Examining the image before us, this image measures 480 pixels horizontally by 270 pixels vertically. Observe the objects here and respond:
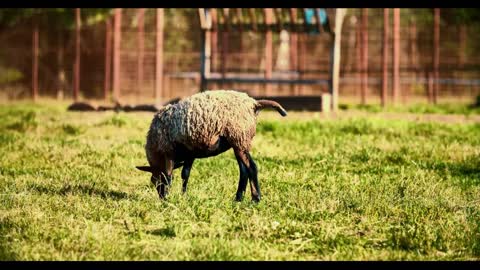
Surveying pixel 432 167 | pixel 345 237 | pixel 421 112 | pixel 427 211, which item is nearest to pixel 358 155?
pixel 432 167

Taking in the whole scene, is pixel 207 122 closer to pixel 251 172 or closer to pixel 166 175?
pixel 251 172

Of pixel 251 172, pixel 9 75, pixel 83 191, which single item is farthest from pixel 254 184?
pixel 9 75

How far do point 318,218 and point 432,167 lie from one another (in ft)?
11.9

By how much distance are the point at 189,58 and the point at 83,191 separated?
20.4 m

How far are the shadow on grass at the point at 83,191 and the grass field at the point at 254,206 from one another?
0.02m

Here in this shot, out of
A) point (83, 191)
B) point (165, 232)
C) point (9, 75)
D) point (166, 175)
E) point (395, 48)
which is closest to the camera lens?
point (165, 232)

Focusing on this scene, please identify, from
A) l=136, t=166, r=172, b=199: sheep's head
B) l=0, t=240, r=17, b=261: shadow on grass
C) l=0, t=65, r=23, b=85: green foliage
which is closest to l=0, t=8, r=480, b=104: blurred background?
l=0, t=65, r=23, b=85: green foliage

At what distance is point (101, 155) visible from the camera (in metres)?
11.1

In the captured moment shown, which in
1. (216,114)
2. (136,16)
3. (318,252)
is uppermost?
(136,16)

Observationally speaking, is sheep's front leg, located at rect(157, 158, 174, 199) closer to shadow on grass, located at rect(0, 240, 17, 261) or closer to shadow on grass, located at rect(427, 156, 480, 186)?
shadow on grass, located at rect(0, 240, 17, 261)

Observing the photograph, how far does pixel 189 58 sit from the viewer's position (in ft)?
93.0

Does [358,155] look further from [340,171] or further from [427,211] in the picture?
[427,211]

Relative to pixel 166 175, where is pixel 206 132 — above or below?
above
